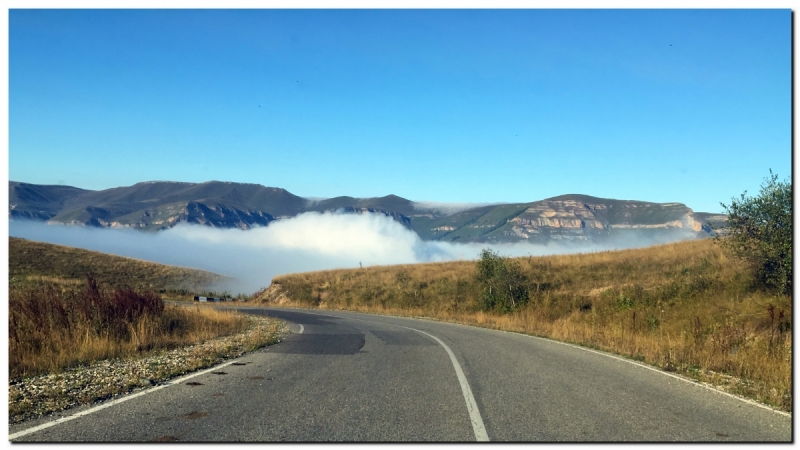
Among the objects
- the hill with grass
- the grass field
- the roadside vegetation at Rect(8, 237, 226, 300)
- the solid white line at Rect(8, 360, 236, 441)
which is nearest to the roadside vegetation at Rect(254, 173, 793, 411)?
the solid white line at Rect(8, 360, 236, 441)

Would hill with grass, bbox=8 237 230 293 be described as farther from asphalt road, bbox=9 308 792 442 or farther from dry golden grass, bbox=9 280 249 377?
asphalt road, bbox=9 308 792 442

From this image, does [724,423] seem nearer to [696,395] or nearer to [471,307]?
[696,395]

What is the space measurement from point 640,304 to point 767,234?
7.88 meters

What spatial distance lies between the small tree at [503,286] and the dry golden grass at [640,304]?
807 mm

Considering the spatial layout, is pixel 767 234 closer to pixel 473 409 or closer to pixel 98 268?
pixel 473 409

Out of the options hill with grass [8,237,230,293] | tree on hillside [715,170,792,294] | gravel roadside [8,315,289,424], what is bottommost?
hill with grass [8,237,230,293]

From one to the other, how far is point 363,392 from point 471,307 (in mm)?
29860

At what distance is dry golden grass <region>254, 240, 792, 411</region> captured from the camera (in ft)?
42.1

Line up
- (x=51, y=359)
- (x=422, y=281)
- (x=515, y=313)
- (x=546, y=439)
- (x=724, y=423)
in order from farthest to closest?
(x=422, y=281) → (x=515, y=313) → (x=51, y=359) → (x=724, y=423) → (x=546, y=439)

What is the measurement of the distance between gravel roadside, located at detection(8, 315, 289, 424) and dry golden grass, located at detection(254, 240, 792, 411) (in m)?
9.87

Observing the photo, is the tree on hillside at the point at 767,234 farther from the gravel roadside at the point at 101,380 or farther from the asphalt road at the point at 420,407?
the gravel roadside at the point at 101,380

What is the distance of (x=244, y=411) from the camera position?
24.7ft

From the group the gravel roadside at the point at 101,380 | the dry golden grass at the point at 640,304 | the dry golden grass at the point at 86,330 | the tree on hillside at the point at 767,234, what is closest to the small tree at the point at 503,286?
the dry golden grass at the point at 640,304

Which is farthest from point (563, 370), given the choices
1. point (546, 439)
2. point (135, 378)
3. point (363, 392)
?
point (135, 378)
